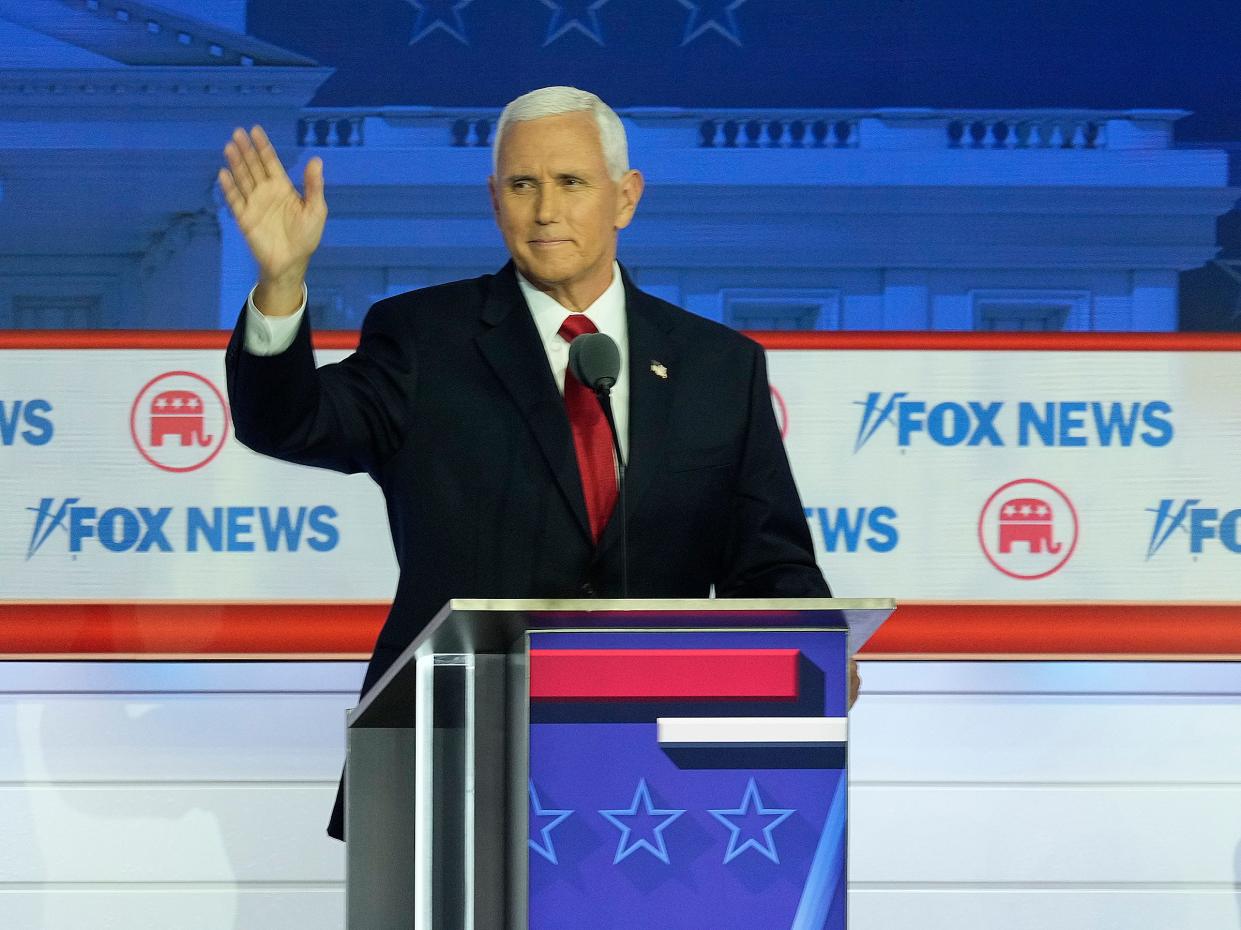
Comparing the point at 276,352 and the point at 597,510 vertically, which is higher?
the point at 276,352

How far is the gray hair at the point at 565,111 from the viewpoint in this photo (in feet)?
7.52

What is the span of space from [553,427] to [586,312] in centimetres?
25

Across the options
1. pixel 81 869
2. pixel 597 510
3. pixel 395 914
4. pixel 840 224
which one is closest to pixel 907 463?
pixel 840 224

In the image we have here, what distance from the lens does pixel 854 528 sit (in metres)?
3.26

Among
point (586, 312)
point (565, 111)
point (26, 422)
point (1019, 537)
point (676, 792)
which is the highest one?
point (565, 111)

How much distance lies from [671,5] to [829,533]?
1.07 m

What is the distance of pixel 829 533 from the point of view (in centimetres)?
325

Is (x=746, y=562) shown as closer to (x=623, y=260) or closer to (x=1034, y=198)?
(x=623, y=260)

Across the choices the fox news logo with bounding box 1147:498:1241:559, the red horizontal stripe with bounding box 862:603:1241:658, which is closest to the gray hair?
the red horizontal stripe with bounding box 862:603:1241:658

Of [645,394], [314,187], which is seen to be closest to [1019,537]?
[645,394]

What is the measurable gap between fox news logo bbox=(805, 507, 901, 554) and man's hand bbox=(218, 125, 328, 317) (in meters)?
1.58

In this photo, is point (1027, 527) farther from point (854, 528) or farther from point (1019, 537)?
point (854, 528)

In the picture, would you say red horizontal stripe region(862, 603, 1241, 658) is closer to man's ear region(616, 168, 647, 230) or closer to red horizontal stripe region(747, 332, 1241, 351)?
red horizontal stripe region(747, 332, 1241, 351)

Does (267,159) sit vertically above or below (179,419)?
above
